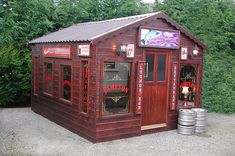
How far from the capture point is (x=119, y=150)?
7430 mm

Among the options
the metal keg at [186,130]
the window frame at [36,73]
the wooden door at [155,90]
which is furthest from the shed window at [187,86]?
the window frame at [36,73]

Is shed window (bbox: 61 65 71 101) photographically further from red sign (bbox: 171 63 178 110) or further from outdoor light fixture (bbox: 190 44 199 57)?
outdoor light fixture (bbox: 190 44 199 57)

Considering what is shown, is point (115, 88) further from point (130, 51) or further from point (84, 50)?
point (84, 50)

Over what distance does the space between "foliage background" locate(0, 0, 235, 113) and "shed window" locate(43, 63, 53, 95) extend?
2.14 metres

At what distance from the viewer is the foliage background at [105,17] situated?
1270cm

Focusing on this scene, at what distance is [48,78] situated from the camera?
35.0 feet

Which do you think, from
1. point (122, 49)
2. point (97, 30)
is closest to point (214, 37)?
point (97, 30)

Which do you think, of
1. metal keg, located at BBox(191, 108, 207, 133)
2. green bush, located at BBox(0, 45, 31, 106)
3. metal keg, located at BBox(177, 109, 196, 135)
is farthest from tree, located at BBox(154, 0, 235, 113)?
green bush, located at BBox(0, 45, 31, 106)

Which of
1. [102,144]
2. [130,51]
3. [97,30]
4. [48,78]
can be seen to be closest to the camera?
[102,144]

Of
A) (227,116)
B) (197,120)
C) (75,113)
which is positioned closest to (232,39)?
(227,116)

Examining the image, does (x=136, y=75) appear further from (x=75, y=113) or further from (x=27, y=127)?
(x=27, y=127)

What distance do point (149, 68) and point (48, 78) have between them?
377cm

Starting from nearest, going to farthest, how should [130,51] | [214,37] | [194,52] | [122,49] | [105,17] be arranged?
[122,49], [130,51], [194,52], [214,37], [105,17]

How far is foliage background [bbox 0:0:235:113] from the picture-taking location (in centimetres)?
1270
